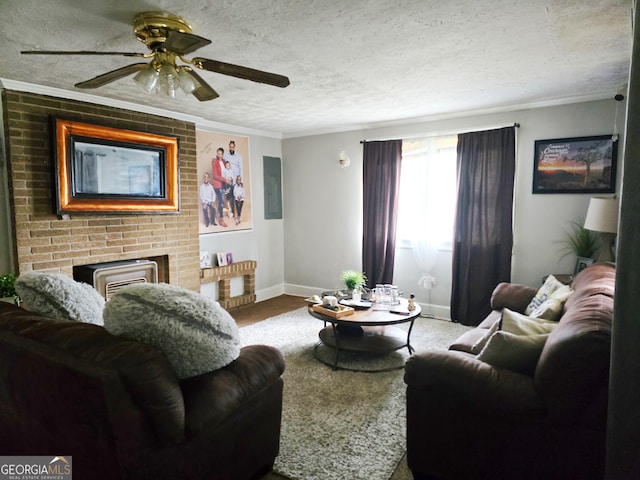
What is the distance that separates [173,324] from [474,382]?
131 centimetres

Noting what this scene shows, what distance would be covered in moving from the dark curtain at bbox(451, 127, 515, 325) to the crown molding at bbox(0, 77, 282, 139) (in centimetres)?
287

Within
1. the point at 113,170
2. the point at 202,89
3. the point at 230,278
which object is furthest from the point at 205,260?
the point at 202,89

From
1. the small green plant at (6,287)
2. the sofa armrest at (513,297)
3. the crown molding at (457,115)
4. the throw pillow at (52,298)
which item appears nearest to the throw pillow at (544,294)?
→ the sofa armrest at (513,297)

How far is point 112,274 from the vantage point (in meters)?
3.63

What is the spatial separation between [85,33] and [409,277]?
4.04 m

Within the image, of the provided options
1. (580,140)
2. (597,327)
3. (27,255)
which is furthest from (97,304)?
(580,140)

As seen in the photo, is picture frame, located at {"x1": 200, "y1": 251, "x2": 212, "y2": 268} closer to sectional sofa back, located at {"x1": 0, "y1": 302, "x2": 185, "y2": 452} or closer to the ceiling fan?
the ceiling fan

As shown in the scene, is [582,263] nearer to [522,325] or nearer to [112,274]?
[522,325]

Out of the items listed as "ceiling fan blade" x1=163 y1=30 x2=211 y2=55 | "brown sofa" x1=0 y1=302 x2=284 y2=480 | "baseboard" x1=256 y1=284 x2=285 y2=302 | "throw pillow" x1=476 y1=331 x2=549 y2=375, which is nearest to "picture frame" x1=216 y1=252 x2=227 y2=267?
"baseboard" x1=256 y1=284 x2=285 y2=302

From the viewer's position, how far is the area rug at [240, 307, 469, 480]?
2041 millimetres

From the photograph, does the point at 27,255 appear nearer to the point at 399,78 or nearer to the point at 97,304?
the point at 97,304

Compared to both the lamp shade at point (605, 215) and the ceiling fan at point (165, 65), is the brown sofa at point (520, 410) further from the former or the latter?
the ceiling fan at point (165, 65)

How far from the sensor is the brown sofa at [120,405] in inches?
52.0

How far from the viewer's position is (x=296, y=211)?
230 inches
